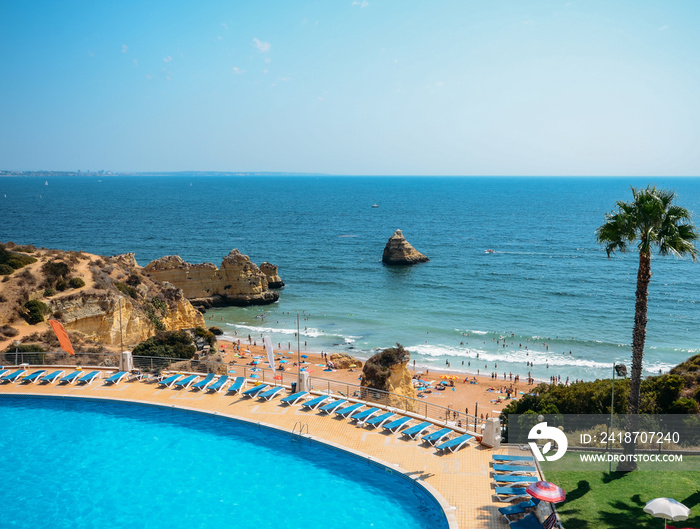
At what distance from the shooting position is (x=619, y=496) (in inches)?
636

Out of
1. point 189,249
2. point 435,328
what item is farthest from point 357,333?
point 189,249

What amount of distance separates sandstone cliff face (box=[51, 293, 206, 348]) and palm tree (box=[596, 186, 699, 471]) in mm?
29630

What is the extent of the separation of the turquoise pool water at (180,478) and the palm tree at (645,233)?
880 centimetres

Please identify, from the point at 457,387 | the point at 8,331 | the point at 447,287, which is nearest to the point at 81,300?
the point at 8,331

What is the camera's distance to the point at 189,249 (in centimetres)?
10644

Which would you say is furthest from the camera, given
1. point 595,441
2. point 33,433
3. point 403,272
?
point 403,272

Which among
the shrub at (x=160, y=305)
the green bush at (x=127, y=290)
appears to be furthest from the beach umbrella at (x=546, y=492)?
the shrub at (x=160, y=305)

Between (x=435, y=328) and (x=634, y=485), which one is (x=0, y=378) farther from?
(x=435, y=328)

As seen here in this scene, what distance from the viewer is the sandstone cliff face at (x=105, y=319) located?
36.8 metres

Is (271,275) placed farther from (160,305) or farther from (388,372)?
(388,372)

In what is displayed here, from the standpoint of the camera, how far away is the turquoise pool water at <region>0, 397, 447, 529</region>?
16875 millimetres

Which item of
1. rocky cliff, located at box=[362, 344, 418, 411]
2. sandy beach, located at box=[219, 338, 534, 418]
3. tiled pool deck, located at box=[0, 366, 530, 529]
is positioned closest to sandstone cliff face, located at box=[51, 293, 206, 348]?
tiled pool deck, located at box=[0, 366, 530, 529]

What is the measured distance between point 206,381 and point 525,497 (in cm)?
1665

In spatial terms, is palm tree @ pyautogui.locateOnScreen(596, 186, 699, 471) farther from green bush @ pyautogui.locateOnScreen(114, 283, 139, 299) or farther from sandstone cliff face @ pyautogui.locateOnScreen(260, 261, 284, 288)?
sandstone cliff face @ pyautogui.locateOnScreen(260, 261, 284, 288)
